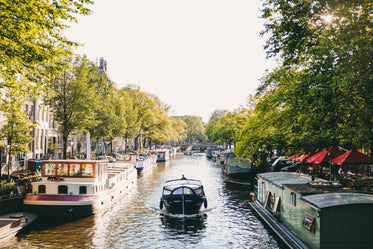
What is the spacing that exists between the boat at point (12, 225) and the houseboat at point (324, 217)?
1491 cm

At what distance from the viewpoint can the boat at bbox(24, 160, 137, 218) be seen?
2134cm

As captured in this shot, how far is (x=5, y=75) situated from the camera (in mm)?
14227

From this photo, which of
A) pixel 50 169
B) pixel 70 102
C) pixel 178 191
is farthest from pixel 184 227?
pixel 70 102

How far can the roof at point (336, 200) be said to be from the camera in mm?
11766

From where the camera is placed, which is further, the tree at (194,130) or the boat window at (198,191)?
the tree at (194,130)

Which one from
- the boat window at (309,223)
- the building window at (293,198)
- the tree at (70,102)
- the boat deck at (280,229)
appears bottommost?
the boat deck at (280,229)

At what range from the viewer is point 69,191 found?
2247 cm

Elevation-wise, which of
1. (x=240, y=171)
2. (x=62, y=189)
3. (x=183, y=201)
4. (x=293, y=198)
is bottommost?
(x=183, y=201)

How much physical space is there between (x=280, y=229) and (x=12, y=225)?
15367 millimetres

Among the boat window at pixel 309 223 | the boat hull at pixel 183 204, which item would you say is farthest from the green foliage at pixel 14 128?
the boat window at pixel 309 223

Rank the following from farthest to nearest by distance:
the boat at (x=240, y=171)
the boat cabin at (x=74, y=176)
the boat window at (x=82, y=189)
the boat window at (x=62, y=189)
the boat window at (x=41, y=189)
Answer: the boat at (x=240, y=171) < the boat window at (x=82, y=189) < the boat cabin at (x=74, y=176) < the boat window at (x=62, y=189) < the boat window at (x=41, y=189)

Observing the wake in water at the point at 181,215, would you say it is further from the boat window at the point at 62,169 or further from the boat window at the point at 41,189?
the boat window at the point at 41,189

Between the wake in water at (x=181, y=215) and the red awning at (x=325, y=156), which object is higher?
the red awning at (x=325, y=156)

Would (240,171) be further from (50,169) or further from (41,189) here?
(41,189)
